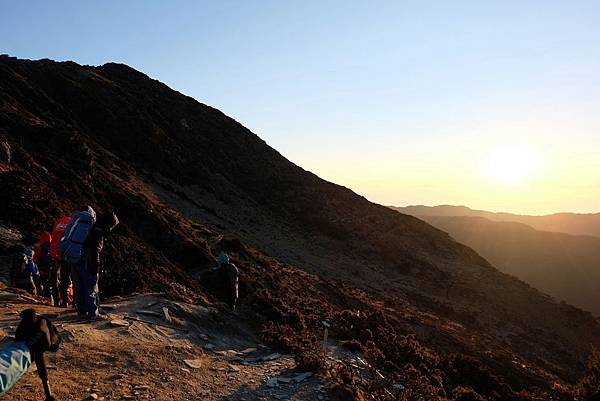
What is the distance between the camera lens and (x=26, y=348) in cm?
452

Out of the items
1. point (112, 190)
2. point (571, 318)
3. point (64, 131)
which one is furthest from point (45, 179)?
point (571, 318)

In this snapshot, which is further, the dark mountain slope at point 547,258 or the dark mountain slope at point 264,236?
the dark mountain slope at point 547,258

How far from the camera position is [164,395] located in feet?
21.2

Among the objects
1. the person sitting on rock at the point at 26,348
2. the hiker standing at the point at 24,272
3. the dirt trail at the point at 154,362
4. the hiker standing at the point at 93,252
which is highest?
the hiker standing at the point at 93,252

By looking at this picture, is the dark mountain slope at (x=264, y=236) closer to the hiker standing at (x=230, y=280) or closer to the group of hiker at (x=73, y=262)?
the hiker standing at (x=230, y=280)

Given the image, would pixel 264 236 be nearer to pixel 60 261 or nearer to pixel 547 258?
pixel 60 261

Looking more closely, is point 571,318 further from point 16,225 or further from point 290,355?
point 16,225

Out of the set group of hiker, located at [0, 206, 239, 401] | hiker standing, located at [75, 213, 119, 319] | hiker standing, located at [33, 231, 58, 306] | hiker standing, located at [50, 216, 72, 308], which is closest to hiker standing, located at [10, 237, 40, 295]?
group of hiker, located at [0, 206, 239, 401]

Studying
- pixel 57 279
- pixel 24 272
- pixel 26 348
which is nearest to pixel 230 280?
pixel 57 279

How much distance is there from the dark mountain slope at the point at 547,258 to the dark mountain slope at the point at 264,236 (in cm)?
6090

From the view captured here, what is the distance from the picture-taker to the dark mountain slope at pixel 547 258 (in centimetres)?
10638

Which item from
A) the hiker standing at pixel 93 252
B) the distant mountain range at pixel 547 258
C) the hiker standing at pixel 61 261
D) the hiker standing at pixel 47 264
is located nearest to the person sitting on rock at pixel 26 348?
the hiker standing at pixel 93 252

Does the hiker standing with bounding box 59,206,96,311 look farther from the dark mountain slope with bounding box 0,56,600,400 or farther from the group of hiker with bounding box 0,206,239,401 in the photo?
the dark mountain slope with bounding box 0,56,600,400

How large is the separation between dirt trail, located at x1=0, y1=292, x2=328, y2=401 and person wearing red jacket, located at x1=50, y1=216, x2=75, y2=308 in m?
0.89
